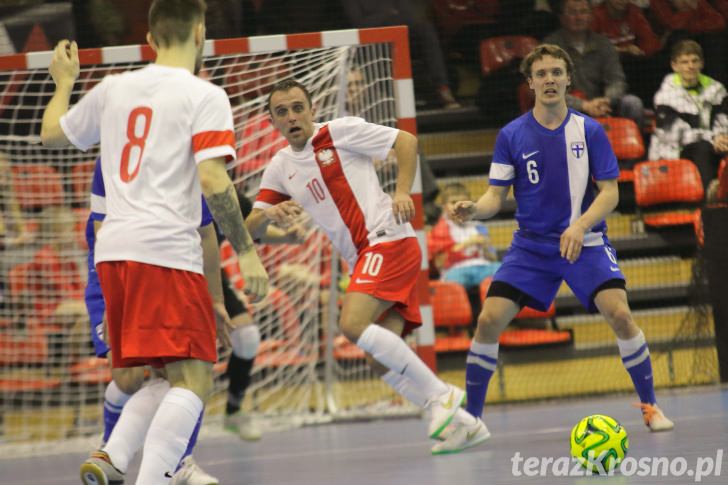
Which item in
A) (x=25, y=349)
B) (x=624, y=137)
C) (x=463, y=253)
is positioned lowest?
(x=25, y=349)

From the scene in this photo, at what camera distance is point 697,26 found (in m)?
10.3

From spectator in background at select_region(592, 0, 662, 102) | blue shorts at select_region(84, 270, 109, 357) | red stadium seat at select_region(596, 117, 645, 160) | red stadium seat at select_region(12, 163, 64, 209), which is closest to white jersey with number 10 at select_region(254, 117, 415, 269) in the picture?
blue shorts at select_region(84, 270, 109, 357)

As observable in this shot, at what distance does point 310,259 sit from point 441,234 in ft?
3.81

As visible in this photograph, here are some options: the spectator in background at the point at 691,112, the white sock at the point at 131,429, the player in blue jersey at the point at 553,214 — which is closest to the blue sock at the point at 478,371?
the player in blue jersey at the point at 553,214

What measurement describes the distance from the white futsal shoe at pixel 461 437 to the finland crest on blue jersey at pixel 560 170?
93 centimetres

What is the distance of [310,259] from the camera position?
8008 millimetres

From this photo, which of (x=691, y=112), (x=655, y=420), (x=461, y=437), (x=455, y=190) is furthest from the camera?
(x=691, y=112)

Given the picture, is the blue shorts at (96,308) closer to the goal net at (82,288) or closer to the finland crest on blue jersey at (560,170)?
the finland crest on blue jersey at (560,170)

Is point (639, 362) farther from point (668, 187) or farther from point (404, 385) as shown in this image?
point (668, 187)

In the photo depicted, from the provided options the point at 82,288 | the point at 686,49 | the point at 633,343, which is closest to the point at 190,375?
the point at 633,343

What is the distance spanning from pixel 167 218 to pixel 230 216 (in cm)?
20

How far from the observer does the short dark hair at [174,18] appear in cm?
359

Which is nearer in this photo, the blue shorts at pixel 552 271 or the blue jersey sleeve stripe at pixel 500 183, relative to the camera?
the blue shorts at pixel 552 271

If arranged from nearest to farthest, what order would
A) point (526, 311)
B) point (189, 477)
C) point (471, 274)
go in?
point (189, 477) < point (526, 311) < point (471, 274)
